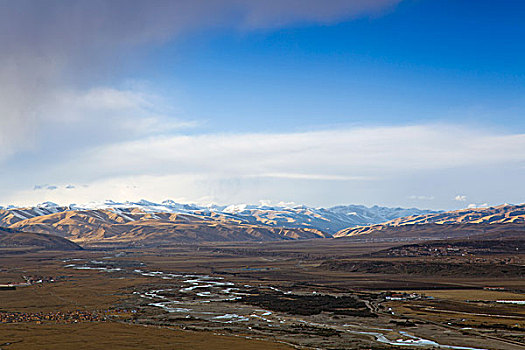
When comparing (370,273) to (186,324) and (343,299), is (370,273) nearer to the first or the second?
(343,299)

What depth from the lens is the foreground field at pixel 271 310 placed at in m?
58.4

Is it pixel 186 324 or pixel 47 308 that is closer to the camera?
pixel 186 324

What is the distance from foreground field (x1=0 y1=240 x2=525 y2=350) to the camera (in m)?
58.4

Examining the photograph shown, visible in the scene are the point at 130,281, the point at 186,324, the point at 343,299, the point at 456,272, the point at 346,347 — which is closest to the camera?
the point at 346,347

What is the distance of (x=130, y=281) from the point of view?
12669 cm

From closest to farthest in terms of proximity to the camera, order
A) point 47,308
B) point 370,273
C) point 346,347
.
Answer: point 346,347 → point 47,308 → point 370,273

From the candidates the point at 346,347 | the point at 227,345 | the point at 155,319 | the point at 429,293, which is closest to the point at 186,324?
the point at 155,319

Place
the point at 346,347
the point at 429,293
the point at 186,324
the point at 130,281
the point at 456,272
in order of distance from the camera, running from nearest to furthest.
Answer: the point at 346,347, the point at 186,324, the point at 429,293, the point at 130,281, the point at 456,272

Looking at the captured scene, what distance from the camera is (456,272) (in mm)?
137375

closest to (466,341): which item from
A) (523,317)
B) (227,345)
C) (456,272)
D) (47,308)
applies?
(523,317)

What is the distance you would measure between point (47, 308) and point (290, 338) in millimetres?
44697

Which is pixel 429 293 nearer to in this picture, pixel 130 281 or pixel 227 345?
pixel 227 345

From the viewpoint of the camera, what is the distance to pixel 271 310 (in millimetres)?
81188

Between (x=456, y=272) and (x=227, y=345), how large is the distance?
100099mm
